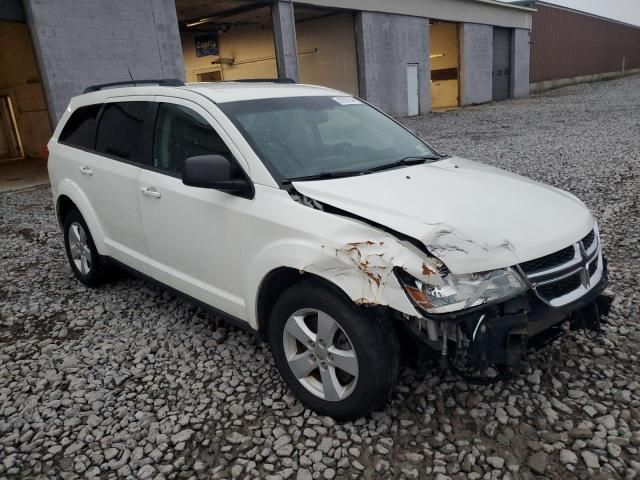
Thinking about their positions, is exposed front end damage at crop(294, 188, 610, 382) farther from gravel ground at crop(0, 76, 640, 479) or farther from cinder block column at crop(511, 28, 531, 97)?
cinder block column at crop(511, 28, 531, 97)

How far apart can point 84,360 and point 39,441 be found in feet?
2.77

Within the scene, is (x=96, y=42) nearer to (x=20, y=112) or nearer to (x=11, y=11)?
(x=11, y=11)

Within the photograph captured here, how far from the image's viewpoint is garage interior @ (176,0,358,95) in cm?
1930

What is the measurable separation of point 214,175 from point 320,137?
0.92 meters

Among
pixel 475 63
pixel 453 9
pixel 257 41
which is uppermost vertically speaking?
pixel 453 9

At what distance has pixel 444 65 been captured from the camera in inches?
1123

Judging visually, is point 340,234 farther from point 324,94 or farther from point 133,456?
point 324,94

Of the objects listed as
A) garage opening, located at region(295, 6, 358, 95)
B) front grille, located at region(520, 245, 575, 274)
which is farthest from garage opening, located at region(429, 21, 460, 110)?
front grille, located at region(520, 245, 575, 274)

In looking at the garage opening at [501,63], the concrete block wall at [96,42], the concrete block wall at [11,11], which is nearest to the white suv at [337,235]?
the concrete block wall at [96,42]

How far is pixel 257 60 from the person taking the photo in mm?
24031

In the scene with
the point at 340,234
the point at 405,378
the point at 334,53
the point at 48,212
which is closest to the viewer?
the point at 340,234

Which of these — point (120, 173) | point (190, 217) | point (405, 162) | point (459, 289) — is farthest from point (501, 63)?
point (459, 289)

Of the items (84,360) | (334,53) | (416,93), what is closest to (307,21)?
(334,53)

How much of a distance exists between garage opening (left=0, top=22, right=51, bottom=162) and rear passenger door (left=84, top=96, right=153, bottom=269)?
36.0 ft
